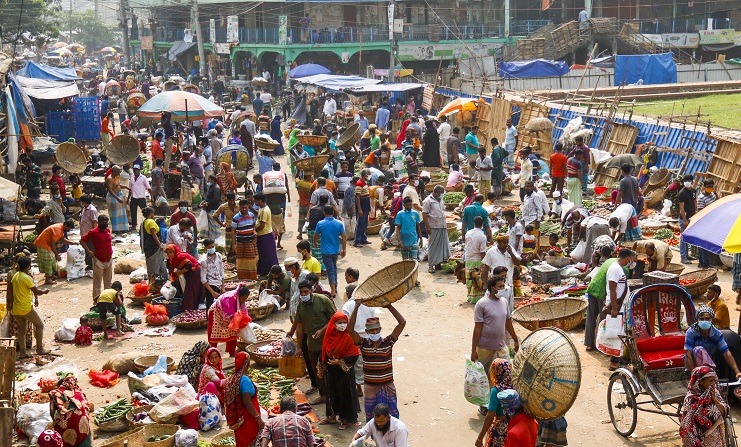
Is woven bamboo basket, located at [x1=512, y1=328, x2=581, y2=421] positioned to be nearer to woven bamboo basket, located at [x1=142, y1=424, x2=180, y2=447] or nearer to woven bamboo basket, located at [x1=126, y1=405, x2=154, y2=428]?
woven bamboo basket, located at [x1=142, y1=424, x2=180, y2=447]

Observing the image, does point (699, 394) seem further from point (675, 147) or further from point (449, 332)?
point (675, 147)

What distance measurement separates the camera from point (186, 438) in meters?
8.39

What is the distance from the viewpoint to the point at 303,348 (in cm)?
974

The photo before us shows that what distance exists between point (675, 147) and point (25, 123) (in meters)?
15.8

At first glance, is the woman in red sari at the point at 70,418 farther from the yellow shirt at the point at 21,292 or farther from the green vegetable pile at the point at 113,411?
the yellow shirt at the point at 21,292

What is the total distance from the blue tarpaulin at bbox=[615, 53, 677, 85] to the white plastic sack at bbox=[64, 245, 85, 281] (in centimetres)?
2927

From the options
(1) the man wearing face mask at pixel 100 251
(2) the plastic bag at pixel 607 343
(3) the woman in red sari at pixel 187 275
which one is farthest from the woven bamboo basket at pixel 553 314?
(1) the man wearing face mask at pixel 100 251

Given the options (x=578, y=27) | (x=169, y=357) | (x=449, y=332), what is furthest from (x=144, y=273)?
(x=578, y=27)

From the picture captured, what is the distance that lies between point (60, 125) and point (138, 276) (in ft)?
52.1

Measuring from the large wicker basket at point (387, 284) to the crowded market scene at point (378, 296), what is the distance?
0.14 ft

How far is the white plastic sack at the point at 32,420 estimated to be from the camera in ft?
29.5

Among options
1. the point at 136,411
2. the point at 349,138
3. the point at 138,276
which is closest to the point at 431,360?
the point at 136,411

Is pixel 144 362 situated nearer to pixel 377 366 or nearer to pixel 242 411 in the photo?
pixel 242 411

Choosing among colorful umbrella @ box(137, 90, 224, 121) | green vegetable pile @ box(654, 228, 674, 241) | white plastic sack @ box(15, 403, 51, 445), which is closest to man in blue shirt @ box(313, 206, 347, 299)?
white plastic sack @ box(15, 403, 51, 445)
